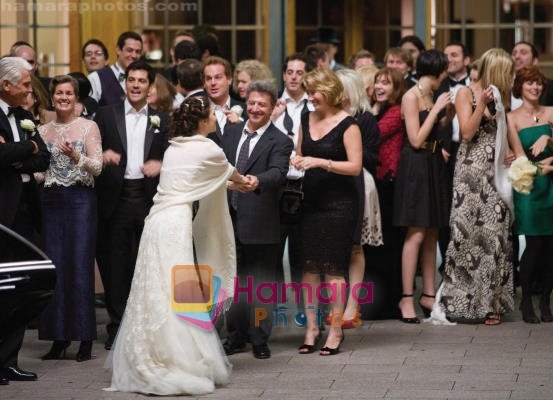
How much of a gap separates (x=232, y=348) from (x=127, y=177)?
146 cm

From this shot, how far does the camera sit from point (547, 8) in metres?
15.4

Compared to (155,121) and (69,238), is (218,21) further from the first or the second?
(69,238)

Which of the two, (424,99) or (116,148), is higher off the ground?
(424,99)

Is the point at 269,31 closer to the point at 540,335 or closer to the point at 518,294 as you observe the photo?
the point at 518,294

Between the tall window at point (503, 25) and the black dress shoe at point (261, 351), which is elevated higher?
the tall window at point (503, 25)

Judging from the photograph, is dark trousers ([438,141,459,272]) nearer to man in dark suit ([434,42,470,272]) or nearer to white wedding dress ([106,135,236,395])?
man in dark suit ([434,42,470,272])

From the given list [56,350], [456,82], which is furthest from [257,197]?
[456,82]

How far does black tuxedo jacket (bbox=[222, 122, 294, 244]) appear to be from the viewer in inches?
382

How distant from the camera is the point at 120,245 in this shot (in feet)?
33.9

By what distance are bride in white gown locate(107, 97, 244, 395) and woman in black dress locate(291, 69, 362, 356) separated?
94 cm

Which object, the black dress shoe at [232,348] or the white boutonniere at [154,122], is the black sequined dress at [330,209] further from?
the white boutonniere at [154,122]

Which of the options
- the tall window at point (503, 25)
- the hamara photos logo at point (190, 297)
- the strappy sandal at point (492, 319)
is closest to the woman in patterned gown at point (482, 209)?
the strappy sandal at point (492, 319)

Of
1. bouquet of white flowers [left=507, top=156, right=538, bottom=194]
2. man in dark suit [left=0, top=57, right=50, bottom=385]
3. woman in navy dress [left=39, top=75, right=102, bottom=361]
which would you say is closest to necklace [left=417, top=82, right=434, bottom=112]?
bouquet of white flowers [left=507, top=156, right=538, bottom=194]

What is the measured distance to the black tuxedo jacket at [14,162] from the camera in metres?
9.14
